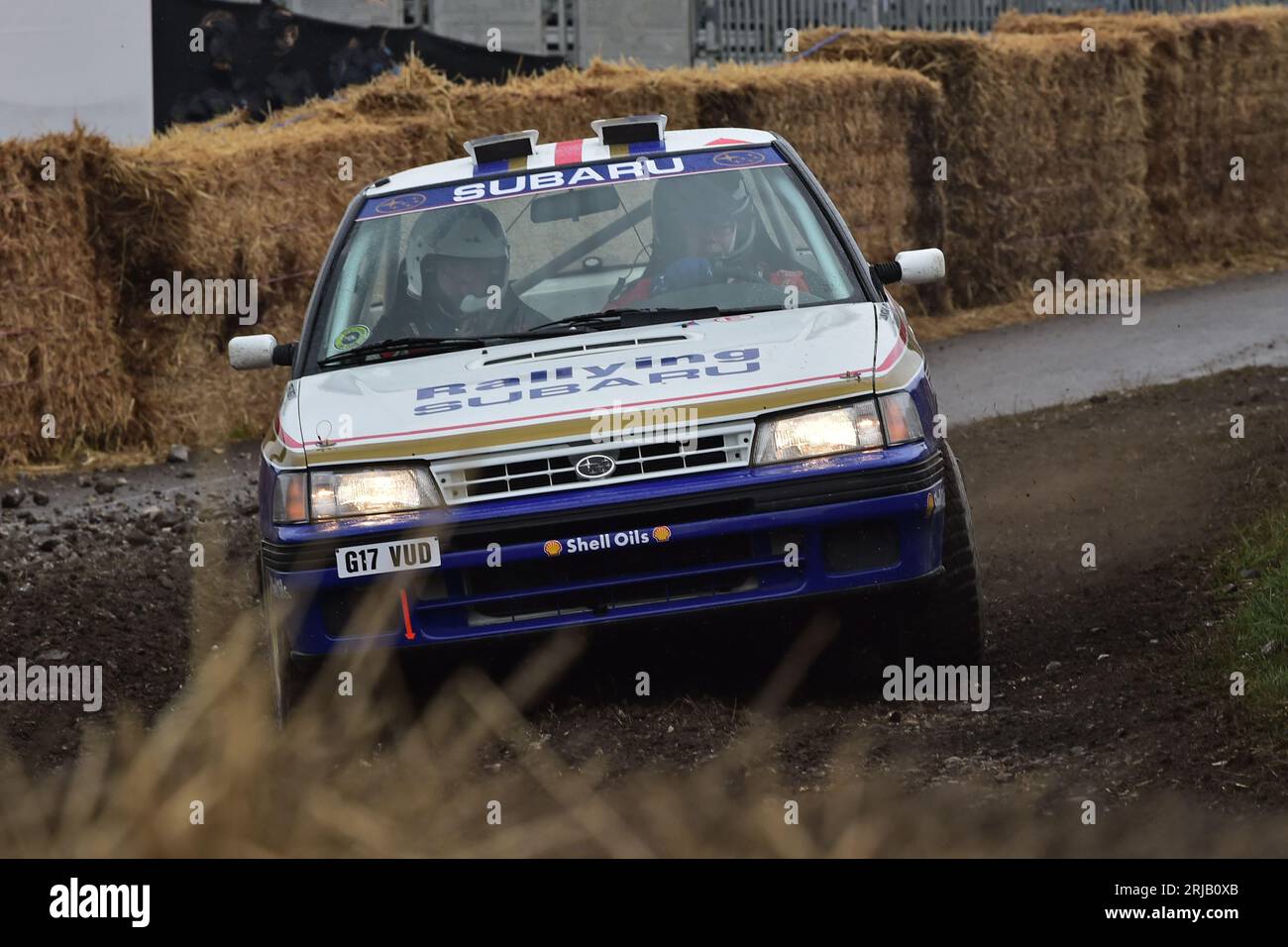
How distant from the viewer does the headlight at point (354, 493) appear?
5148 millimetres

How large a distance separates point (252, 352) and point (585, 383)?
1.66 meters

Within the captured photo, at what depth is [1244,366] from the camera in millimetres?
12328

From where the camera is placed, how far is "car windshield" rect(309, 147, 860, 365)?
6066 millimetres

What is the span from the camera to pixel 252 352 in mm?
6438

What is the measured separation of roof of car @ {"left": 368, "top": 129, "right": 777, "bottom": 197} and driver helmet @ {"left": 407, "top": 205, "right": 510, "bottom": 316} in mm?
257

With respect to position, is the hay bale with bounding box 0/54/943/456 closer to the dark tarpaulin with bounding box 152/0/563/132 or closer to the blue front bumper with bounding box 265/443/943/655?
the dark tarpaulin with bounding box 152/0/563/132

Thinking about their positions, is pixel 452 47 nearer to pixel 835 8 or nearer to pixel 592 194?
pixel 835 8

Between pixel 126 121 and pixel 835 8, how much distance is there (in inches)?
411

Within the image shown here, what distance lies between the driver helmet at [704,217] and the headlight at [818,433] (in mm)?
1209

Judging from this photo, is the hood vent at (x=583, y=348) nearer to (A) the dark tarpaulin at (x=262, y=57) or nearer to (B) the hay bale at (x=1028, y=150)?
(B) the hay bale at (x=1028, y=150)

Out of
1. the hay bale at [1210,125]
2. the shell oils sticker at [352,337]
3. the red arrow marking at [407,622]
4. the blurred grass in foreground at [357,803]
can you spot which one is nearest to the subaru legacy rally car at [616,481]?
the red arrow marking at [407,622]

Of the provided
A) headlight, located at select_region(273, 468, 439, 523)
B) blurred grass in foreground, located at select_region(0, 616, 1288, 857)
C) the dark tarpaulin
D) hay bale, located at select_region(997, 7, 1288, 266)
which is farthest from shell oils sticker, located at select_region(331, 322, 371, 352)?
the dark tarpaulin

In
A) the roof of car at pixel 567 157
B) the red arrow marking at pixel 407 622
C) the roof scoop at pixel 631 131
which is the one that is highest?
the roof scoop at pixel 631 131
